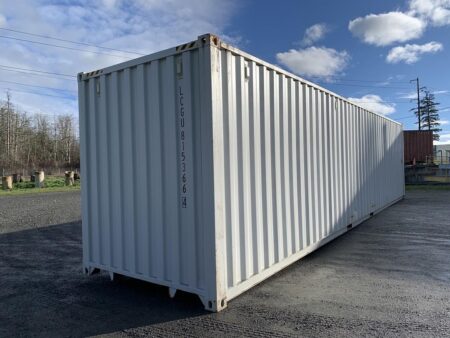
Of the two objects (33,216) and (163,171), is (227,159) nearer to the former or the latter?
(163,171)

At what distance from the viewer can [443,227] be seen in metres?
7.98

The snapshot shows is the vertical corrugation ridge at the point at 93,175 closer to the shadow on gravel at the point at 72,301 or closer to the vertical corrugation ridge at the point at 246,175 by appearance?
the shadow on gravel at the point at 72,301

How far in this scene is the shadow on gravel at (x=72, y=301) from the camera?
11.5ft

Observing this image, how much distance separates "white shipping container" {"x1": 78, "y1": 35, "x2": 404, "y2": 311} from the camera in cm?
373

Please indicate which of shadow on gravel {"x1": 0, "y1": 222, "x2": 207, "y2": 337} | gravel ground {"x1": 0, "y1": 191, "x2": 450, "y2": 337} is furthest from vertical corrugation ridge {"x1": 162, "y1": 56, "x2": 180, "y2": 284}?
gravel ground {"x1": 0, "y1": 191, "x2": 450, "y2": 337}

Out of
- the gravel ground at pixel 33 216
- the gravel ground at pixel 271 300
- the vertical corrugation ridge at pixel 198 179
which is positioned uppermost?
the vertical corrugation ridge at pixel 198 179

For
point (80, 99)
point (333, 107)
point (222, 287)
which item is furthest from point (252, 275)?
point (333, 107)

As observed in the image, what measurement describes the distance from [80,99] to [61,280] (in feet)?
8.02

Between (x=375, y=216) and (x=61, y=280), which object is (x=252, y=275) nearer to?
(x=61, y=280)

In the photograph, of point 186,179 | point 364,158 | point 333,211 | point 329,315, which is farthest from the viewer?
point 364,158

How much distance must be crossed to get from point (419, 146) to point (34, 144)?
45.4 metres

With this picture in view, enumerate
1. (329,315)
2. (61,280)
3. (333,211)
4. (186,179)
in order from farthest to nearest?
(333,211) < (61,280) < (186,179) < (329,315)

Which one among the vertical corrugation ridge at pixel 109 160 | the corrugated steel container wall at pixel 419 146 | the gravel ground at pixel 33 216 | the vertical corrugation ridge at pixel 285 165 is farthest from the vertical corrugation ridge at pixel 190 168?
the corrugated steel container wall at pixel 419 146

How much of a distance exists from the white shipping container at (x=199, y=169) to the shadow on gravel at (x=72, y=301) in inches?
8.9
